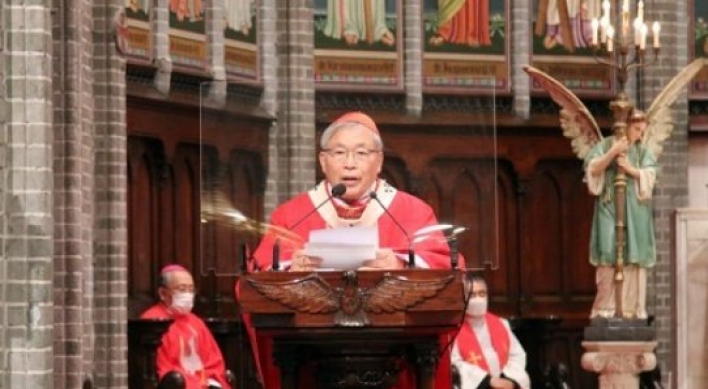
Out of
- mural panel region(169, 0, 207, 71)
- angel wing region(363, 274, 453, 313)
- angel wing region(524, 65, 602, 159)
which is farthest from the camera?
angel wing region(524, 65, 602, 159)

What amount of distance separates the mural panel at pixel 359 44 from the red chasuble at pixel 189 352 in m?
4.69

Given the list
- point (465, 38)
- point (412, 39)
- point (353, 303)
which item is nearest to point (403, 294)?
point (353, 303)

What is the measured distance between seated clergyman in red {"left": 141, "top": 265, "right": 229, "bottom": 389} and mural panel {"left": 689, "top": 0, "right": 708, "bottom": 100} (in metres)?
6.70

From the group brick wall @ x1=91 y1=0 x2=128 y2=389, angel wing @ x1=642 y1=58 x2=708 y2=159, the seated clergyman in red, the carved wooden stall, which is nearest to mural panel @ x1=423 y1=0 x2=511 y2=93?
angel wing @ x1=642 y1=58 x2=708 y2=159

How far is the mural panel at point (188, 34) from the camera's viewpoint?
19.0 metres

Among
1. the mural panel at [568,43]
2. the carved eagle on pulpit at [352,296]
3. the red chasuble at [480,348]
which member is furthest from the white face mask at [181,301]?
the carved eagle on pulpit at [352,296]

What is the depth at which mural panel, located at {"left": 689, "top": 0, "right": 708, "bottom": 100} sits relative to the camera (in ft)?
71.7

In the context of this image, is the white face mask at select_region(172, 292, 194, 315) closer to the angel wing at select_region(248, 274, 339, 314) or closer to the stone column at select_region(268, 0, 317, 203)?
the stone column at select_region(268, 0, 317, 203)

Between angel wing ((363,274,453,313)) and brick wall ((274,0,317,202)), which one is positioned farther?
brick wall ((274,0,317,202))

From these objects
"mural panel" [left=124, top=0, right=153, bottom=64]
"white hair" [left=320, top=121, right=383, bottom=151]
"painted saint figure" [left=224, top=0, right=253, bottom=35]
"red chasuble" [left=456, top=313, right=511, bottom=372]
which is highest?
"painted saint figure" [left=224, top=0, right=253, bottom=35]

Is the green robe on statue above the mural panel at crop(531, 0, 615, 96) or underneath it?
underneath

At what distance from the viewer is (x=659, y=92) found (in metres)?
21.6

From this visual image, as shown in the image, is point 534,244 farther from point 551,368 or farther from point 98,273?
point 98,273

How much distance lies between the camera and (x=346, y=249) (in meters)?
9.62
